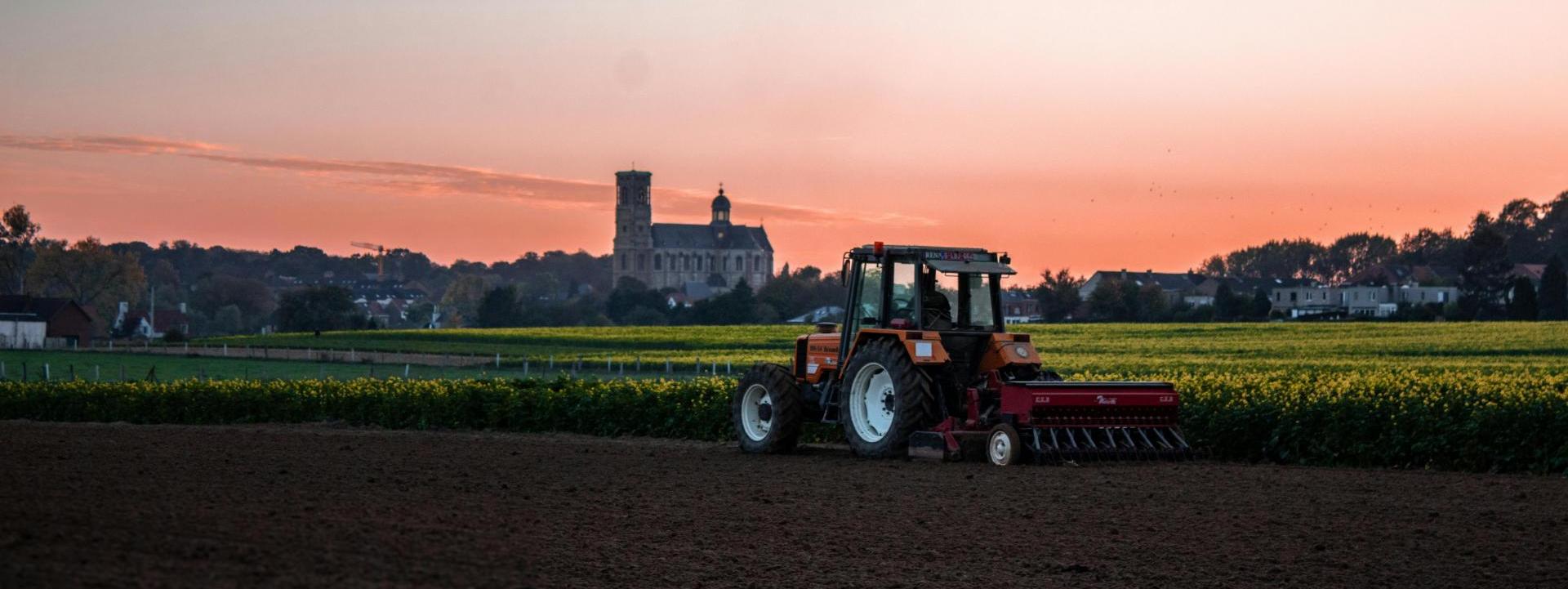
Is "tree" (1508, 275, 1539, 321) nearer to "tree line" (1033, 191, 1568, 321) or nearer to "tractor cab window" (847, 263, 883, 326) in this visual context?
"tree line" (1033, 191, 1568, 321)

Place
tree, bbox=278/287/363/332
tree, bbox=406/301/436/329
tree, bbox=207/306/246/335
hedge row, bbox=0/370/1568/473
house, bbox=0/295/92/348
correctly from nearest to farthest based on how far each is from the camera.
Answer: hedge row, bbox=0/370/1568/473, house, bbox=0/295/92/348, tree, bbox=278/287/363/332, tree, bbox=207/306/246/335, tree, bbox=406/301/436/329

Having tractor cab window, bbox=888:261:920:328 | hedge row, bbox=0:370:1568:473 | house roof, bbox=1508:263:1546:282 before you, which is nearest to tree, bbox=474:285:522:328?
house roof, bbox=1508:263:1546:282

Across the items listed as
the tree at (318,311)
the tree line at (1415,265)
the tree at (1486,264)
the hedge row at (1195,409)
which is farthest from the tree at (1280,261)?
the hedge row at (1195,409)

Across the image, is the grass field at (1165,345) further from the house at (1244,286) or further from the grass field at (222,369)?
the house at (1244,286)

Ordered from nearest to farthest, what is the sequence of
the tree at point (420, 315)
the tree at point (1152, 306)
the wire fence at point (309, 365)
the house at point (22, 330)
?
the wire fence at point (309, 365), the tree at point (1152, 306), the house at point (22, 330), the tree at point (420, 315)

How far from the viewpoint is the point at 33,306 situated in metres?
98.2

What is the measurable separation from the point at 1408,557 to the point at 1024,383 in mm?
6047

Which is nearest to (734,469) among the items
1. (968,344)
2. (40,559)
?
(968,344)

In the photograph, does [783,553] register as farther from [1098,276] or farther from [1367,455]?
[1098,276]

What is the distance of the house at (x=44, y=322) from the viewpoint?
9369 cm

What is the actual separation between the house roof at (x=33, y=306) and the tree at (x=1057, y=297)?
2323 inches

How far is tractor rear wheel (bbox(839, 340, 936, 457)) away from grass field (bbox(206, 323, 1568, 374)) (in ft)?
45.9

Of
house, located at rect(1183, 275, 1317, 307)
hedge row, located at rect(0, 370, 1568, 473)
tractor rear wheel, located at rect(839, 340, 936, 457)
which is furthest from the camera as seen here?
house, located at rect(1183, 275, 1317, 307)

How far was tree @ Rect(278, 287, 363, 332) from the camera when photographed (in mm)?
112000
